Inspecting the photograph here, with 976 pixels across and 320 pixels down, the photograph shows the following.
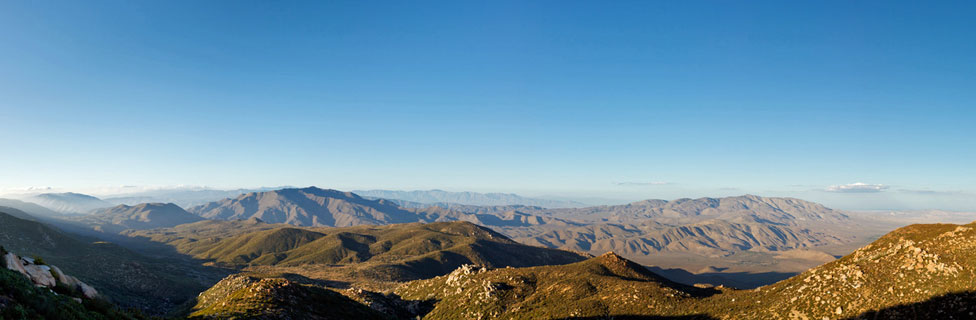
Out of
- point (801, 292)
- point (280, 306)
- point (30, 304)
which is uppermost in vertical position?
point (30, 304)

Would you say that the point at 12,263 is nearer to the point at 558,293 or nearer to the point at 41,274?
the point at 41,274

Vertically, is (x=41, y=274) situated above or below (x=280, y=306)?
above

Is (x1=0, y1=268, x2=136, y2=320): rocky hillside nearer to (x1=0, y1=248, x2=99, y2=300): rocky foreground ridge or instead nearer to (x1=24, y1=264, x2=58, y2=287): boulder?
(x1=0, y1=248, x2=99, y2=300): rocky foreground ridge

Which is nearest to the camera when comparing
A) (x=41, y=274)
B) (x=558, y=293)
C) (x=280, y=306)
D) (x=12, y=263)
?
(x=12, y=263)

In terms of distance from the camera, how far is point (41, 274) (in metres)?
30.4

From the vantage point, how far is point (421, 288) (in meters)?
94.5

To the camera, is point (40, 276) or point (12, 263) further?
point (40, 276)

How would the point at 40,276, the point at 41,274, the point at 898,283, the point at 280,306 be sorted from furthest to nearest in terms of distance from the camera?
the point at 280,306 → the point at 898,283 → the point at 41,274 → the point at 40,276

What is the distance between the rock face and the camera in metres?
27.9

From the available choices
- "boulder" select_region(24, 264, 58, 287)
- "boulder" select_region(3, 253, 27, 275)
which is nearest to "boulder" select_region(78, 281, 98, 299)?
"boulder" select_region(24, 264, 58, 287)

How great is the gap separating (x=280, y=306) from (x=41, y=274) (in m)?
24.0

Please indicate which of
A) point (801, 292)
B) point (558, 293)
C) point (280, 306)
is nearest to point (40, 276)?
Answer: point (280, 306)

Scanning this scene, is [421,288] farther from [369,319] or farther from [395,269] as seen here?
[395,269]

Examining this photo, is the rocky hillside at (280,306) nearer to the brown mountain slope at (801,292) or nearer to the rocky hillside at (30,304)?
the brown mountain slope at (801,292)
